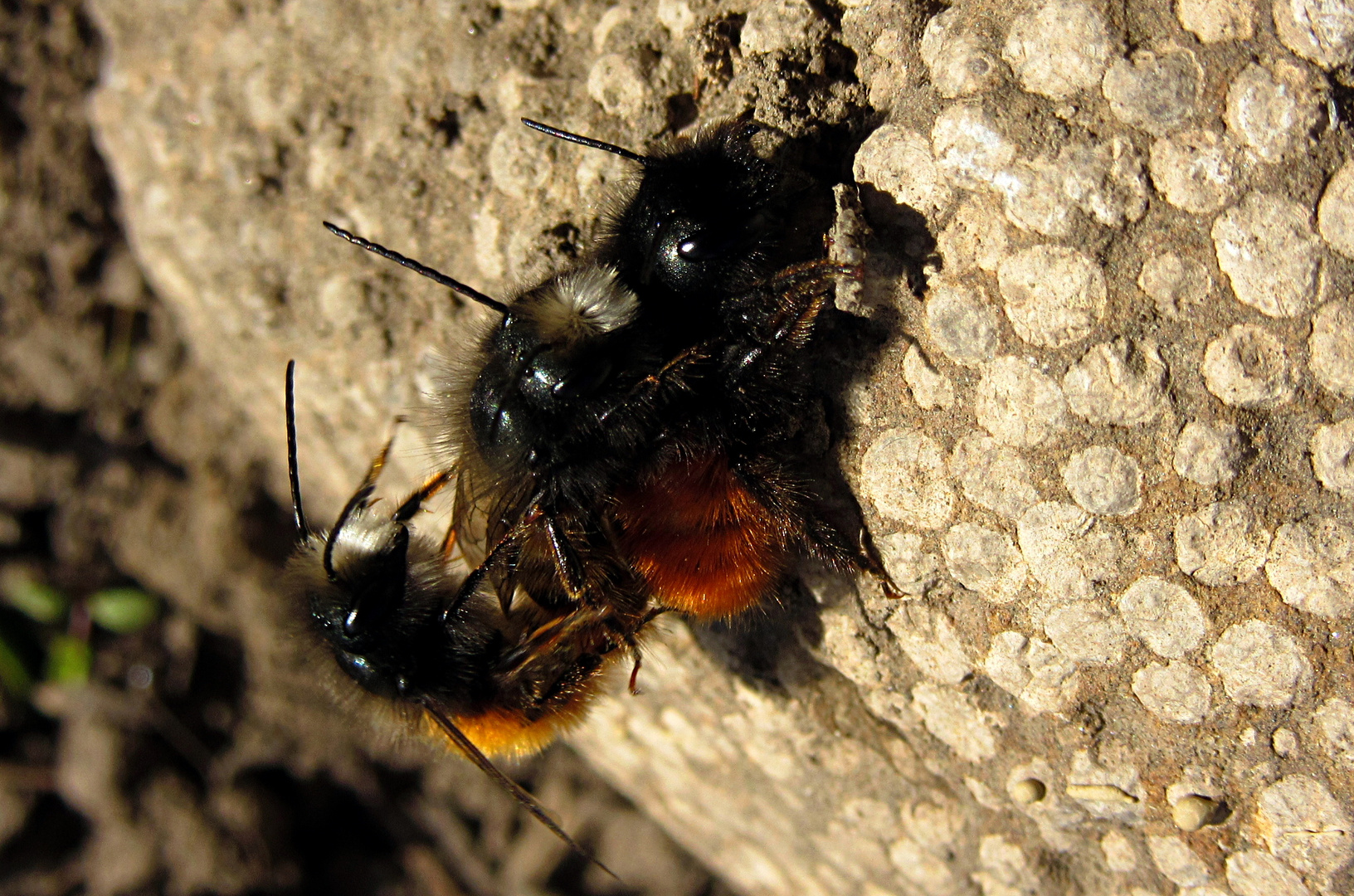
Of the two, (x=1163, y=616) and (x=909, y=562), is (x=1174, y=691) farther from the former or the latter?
(x=909, y=562)

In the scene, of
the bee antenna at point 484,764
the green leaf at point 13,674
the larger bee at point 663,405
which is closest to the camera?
the larger bee at point 663,405

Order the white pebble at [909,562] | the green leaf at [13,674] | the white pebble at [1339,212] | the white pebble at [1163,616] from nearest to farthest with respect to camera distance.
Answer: the white pebble at [1339,212], the white pebble at [1163,616], the white pebble at [909,562], the green leaf at [13,674]

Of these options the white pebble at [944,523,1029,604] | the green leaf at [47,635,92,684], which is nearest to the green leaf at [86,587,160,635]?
the green leaf at [47,635,92,684]

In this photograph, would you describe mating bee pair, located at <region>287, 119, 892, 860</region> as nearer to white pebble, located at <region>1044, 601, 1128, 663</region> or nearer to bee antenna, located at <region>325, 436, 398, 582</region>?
bee antenna, located at <region>325, 436, 398, 582</region>

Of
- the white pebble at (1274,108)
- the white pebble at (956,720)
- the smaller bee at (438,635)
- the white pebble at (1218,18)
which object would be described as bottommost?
the smaller bee at (438,635)

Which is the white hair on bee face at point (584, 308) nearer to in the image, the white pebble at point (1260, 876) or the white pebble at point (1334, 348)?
the white pebble at point (1334, 348)

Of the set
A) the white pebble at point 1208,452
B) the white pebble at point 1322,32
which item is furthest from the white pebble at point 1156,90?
the white pebble at point 1208,452
